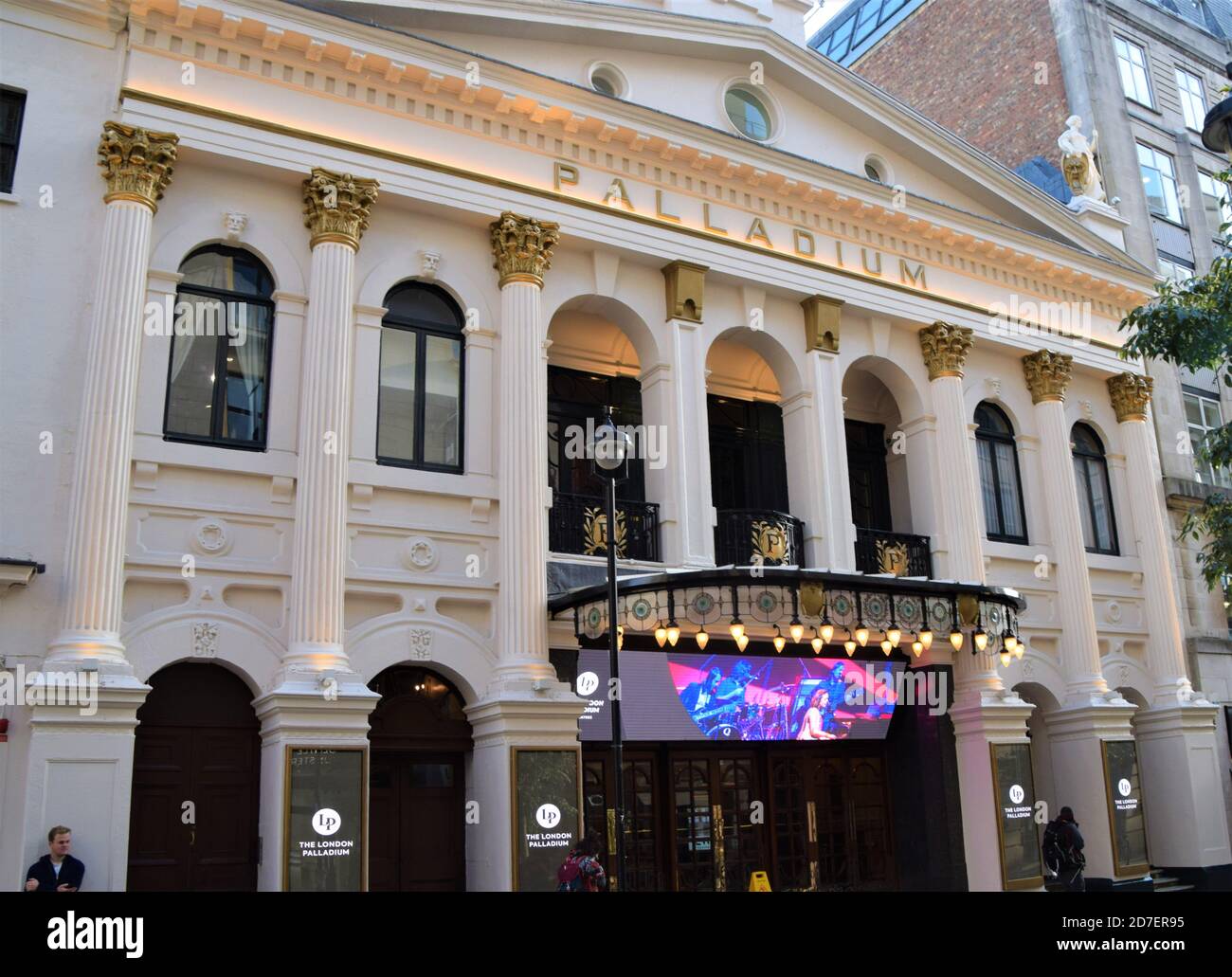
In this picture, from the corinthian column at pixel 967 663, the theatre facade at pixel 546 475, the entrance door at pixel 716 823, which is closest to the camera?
the theatre facade at pixel 546 475

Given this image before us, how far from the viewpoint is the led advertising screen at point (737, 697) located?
649 inches

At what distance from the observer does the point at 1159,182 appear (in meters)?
26.6

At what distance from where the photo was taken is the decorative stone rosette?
850 inches

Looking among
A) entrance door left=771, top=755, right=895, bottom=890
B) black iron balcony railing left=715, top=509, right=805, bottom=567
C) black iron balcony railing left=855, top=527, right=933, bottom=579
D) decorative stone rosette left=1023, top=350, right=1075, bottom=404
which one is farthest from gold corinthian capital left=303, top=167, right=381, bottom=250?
decorative stone rosette left=1023, top=350, right=1075, bottom=404

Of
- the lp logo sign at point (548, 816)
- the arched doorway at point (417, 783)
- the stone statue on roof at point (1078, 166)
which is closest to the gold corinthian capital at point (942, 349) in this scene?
the stone statue on roof at point (1078, 166)

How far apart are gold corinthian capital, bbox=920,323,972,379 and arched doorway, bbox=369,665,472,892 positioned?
10.6 m

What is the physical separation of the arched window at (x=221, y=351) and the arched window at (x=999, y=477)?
12.8 meters

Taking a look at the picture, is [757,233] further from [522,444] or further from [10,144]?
[10,144]

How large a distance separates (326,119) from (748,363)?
8641 mm

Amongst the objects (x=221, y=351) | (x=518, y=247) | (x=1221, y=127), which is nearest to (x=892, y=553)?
(x=518, y=247)

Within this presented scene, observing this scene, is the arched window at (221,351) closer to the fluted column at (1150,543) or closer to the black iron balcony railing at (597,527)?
the black iron balcony railing at (597,527)

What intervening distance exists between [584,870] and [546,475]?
18.1 feet

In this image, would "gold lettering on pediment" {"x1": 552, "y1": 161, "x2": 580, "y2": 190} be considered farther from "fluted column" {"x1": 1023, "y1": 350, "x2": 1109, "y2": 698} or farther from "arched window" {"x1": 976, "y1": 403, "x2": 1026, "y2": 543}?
"fluted column" {"x1": 1023, "y1": 350, "x2": 1109, "y2": 698}
